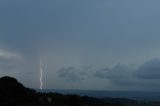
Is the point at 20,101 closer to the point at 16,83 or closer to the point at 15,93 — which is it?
the point at 15,93

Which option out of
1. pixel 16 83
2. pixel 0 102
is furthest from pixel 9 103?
pixel 16 83

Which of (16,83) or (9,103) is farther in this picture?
(16,83)

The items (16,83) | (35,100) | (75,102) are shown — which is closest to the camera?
(35,100)

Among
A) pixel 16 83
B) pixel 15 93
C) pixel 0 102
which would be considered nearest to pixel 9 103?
pixel 0 102

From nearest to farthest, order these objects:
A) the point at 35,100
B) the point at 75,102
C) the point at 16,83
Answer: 1. the point at 35,100
2. the point at 75,102
3. the point at 16,83

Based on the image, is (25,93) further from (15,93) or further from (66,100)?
(66,100)

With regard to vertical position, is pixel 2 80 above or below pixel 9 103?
above

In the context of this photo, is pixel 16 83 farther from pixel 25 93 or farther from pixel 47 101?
pixel 47 101

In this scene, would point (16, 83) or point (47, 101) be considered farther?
point (16, 83)
